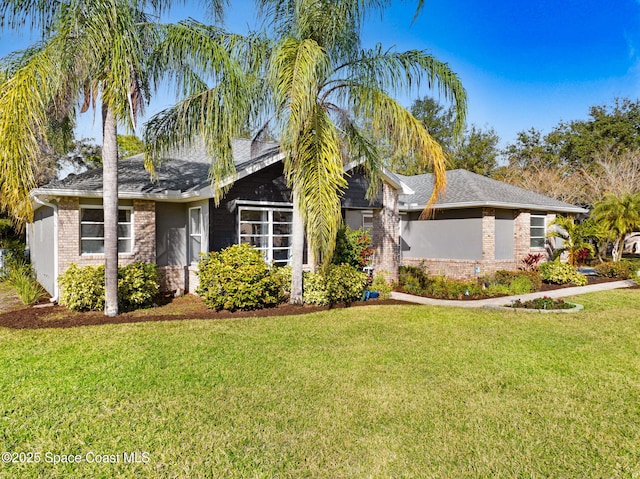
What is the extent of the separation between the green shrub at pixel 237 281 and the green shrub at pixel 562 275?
10.3m

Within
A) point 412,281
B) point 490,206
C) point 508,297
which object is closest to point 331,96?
point 412,281

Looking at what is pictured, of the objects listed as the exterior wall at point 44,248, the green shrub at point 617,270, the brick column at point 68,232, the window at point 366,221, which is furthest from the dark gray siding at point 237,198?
the green shrub at point 617,270

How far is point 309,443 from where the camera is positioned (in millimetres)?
3836

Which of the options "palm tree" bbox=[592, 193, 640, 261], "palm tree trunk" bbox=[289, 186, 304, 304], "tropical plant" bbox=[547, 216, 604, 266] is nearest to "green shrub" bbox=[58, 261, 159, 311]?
"palm tree trunk" bbox=[289, 186, 304, 304]

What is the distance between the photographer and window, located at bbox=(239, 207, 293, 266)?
39.7 feet

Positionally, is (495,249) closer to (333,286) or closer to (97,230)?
(333,286)

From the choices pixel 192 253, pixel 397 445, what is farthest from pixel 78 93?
pixel 397 445

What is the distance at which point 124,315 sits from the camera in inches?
375

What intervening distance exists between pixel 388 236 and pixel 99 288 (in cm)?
862

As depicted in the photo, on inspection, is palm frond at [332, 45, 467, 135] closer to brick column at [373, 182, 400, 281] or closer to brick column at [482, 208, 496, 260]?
brick column at [373, 182, 400, 281]

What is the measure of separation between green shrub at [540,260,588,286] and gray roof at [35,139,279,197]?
10548 millimetres

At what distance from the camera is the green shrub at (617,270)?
1677 cm

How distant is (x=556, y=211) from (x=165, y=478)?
1813 centimetres

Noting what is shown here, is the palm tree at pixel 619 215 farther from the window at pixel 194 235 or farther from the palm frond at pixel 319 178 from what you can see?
the window at pixel 194 235
